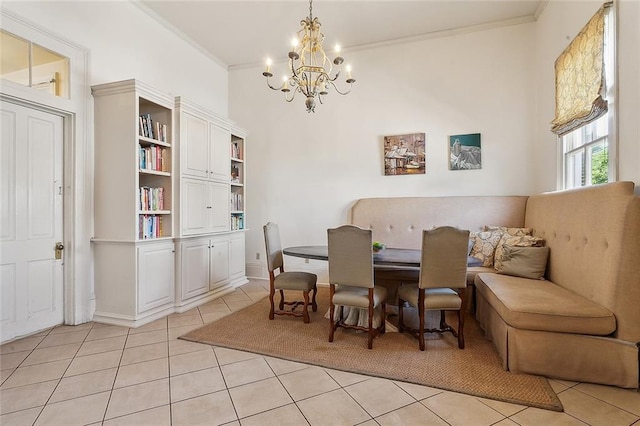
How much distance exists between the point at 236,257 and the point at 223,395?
9.23 ft

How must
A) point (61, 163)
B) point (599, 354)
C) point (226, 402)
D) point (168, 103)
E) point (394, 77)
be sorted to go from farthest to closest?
point (394, 77) < point (168, 103) < point (61, 163) < point (599, 354) < point (226, 402)

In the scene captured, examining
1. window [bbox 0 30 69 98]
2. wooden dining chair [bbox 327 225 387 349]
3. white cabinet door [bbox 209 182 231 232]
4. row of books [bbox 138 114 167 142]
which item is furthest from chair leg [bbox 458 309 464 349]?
window [bbox 0 30 69 98]

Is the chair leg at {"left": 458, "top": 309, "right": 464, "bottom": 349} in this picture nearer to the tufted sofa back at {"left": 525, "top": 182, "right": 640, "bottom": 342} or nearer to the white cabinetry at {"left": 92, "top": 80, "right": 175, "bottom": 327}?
the tufted sofa back at {"left": 525, "top": 182, "right": 640, "bottom": 342}

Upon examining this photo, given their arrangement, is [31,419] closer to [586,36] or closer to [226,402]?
[226,402]

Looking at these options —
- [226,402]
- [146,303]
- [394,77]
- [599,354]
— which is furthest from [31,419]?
[394,77]

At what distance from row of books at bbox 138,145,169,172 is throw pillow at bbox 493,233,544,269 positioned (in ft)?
12.2

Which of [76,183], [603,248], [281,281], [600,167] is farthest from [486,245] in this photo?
[76,183]

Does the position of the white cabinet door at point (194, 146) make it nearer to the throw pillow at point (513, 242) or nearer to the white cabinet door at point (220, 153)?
the white cabinet door at point (220, 153)

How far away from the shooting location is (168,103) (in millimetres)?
3457

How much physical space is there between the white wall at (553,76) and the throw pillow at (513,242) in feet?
2.41

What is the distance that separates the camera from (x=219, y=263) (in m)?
4.22

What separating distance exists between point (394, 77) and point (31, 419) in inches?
191

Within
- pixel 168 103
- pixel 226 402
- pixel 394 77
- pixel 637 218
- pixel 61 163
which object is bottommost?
pixel 226 402

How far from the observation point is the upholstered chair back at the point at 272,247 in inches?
130
